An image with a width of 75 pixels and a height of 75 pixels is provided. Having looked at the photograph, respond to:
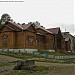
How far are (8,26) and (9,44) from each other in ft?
13.6

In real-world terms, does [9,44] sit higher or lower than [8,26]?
lower

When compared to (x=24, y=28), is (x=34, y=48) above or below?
below

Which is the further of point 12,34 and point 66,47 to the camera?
point 66,47

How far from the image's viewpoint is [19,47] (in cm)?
4888

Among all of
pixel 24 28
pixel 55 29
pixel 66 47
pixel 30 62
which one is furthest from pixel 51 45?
pixel 30 62

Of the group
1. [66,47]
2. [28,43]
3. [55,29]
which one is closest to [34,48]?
[28,43]

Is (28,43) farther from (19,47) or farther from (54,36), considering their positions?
(54,36)

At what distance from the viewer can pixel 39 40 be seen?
188 feet

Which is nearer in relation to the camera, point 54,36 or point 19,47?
point 19,47

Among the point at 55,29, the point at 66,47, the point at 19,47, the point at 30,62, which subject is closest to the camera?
the point at 30,62

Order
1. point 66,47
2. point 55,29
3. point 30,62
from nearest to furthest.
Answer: point 30,62 → point 55,29 → point 66,47

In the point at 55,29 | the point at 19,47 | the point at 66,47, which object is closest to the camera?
the point at 19,47

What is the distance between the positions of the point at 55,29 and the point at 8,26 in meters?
19.1

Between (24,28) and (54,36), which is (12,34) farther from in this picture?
(54,36)
